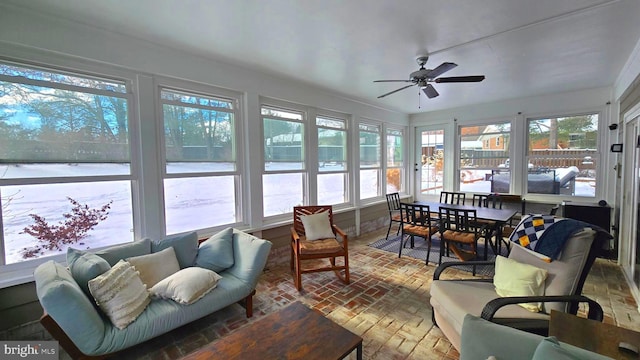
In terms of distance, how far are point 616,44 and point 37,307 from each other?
6124mm

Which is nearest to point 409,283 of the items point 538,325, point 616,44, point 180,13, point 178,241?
point 538,325

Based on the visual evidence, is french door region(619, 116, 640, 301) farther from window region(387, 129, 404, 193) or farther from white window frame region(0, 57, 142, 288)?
white window frame region(0, 57, 142, 288)

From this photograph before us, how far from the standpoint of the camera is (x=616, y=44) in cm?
275

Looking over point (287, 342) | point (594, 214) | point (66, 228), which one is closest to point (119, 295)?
point (66, 228)

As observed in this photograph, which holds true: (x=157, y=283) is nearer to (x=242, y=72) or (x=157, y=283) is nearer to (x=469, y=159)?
(x=242, y=72)

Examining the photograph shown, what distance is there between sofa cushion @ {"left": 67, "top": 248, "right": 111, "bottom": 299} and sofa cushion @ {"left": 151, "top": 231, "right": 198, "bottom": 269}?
476 millimetres

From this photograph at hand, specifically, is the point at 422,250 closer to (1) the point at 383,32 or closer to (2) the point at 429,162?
(2) the point at 429,162

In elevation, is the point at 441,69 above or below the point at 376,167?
above

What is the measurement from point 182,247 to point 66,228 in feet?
3.38

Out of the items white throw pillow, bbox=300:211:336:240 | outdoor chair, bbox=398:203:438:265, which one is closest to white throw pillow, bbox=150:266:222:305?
white throw pillow, bbox=300:211:336:240

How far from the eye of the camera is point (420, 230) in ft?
13.4

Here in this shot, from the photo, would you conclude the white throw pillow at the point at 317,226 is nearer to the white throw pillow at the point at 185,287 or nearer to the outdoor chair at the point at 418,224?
the outdoor chair at the point at 418,224

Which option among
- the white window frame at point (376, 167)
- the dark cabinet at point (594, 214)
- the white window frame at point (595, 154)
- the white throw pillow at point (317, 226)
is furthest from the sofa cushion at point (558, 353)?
the white window frame at point (595, 154)

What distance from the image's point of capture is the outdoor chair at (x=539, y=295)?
5.67 ft
